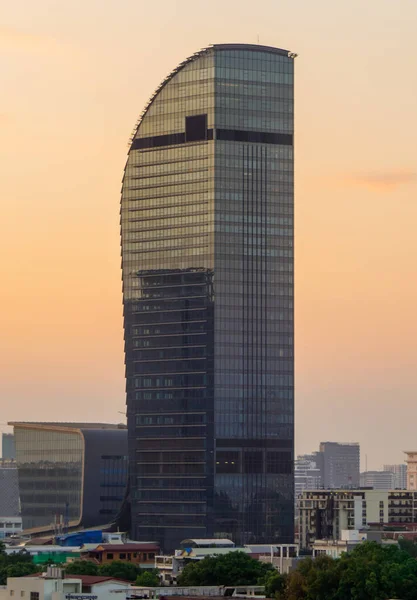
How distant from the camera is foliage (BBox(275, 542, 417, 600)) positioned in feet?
558

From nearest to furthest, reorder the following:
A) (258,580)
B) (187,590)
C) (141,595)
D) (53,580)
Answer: (53,580)
(141,595)
(187,590)
(258,580)

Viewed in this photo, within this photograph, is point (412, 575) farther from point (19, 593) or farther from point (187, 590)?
point (19, 593)

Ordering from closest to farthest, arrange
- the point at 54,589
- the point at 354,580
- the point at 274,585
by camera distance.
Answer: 1. the point at 54,589
2. the point at 354,580
3. the point at 274,585

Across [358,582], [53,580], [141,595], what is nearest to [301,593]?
[358,582]

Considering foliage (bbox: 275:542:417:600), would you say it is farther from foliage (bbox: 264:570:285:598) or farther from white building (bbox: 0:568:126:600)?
white building (bbox: 0:568:126:600)

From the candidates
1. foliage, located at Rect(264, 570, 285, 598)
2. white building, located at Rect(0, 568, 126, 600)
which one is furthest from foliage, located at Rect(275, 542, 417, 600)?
white building, located at Rect(0, 568, 126, 600)

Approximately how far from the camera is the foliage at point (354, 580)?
558 ft

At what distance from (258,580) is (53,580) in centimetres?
4480

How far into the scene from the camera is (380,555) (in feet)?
598

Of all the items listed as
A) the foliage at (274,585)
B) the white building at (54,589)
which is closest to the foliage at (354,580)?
the foliage at (274,585)

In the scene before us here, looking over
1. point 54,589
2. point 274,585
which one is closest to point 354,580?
point 274,585

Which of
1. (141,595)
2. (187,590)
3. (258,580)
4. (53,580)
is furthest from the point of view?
(258,580)

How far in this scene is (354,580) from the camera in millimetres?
172250

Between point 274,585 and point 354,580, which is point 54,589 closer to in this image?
point 354,580
